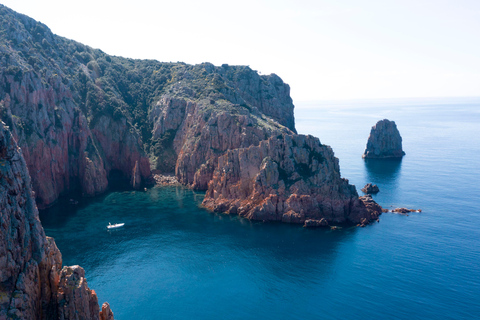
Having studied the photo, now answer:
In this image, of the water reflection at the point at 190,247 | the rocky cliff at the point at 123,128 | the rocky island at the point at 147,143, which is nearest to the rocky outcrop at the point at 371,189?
the rocky island at the point at 147,143

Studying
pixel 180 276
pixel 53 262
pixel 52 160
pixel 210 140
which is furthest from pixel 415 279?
pixel 52 160

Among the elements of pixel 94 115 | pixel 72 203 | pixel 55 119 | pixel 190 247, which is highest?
pixel 94 115

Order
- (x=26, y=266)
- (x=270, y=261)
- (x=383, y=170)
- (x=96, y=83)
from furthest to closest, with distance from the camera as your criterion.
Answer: (x=383, y=170)
(x=96, y=83)
(x=270, y=261)
(x=26, y=266)

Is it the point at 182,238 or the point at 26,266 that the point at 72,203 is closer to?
the point at 182,238

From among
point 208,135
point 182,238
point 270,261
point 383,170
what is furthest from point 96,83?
point 383,170

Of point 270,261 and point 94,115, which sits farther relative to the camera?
point 94,115

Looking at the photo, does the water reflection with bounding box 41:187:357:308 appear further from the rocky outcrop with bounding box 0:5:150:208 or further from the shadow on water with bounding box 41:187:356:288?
the rocky outcrop with bounding box 0:5:150:208
